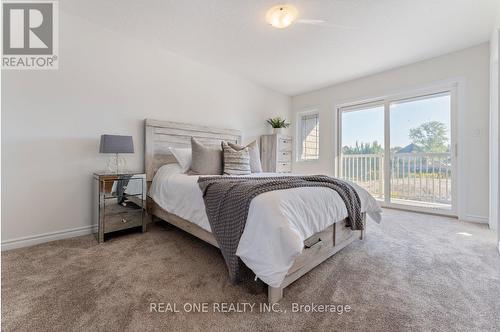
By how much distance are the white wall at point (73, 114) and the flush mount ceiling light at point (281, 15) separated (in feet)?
4.98

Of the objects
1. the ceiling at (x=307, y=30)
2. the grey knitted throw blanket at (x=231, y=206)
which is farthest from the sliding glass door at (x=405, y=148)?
the grey knitted throw blanket at (x=231, y=206)

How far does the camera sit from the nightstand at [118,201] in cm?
214

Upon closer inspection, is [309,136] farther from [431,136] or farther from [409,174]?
[431,136]

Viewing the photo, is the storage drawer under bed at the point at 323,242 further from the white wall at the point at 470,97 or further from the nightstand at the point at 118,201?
the white wall at the point at 470,97

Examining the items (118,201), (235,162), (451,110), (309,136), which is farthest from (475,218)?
(118,201)

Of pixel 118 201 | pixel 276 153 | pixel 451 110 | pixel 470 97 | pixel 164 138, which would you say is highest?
pixel 470 97

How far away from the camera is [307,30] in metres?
2.48

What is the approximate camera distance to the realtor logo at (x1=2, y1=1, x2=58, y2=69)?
197cm

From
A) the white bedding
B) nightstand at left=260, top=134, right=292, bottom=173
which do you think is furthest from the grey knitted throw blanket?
nightstand at left=260, top=134, right=292, bottom=173

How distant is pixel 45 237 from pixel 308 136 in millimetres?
4580

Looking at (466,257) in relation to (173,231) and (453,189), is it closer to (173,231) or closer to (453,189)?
(453,189)

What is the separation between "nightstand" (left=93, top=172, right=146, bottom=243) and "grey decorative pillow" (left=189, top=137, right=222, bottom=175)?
598mm

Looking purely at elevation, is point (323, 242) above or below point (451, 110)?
below

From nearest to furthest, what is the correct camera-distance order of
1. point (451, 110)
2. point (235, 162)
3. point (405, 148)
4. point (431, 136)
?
point (235, 162) → point (451, 110) → point (431, 136) → point (405, 148)
